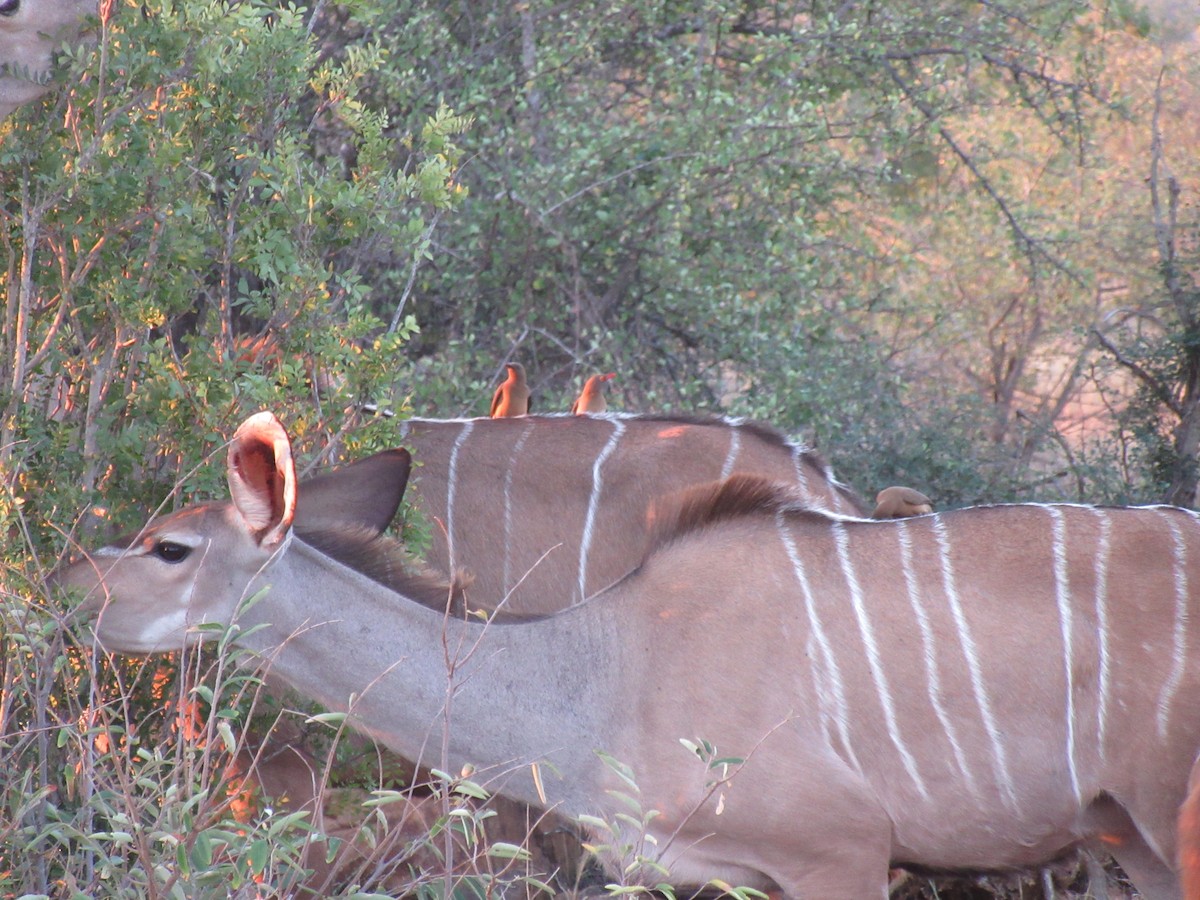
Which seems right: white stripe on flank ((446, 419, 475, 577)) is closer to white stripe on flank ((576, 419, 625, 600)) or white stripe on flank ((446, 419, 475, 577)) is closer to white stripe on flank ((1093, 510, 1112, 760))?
white stripe on flank ((576, 419, 625, 600))

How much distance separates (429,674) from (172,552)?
503mm

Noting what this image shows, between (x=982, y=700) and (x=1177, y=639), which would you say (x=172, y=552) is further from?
(x=1177, y=639)

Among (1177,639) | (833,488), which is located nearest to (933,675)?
(1177,639)

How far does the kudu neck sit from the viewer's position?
2580 millimetres

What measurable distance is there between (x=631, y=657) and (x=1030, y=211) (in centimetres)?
454

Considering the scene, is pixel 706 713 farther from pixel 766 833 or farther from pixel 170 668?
pixel 170 668

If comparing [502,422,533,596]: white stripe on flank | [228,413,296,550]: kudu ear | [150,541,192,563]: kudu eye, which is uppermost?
[228,413,296,550]: kudu ear

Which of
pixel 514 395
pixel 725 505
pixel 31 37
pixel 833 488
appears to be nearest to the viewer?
pixel 31 37

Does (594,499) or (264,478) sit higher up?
(264,478)

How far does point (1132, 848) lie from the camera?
279 centimetres

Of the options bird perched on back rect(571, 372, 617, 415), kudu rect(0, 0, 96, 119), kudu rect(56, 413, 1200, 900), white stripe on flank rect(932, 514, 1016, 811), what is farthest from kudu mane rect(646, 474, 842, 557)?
bird perched on back rect(571, 372, 617, 415)

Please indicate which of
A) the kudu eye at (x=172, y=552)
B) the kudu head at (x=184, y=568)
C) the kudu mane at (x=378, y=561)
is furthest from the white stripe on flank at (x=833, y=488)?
the kudu eye at (x=172, y=552)

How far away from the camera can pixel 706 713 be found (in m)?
2.61

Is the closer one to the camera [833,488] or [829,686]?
[829,686]
